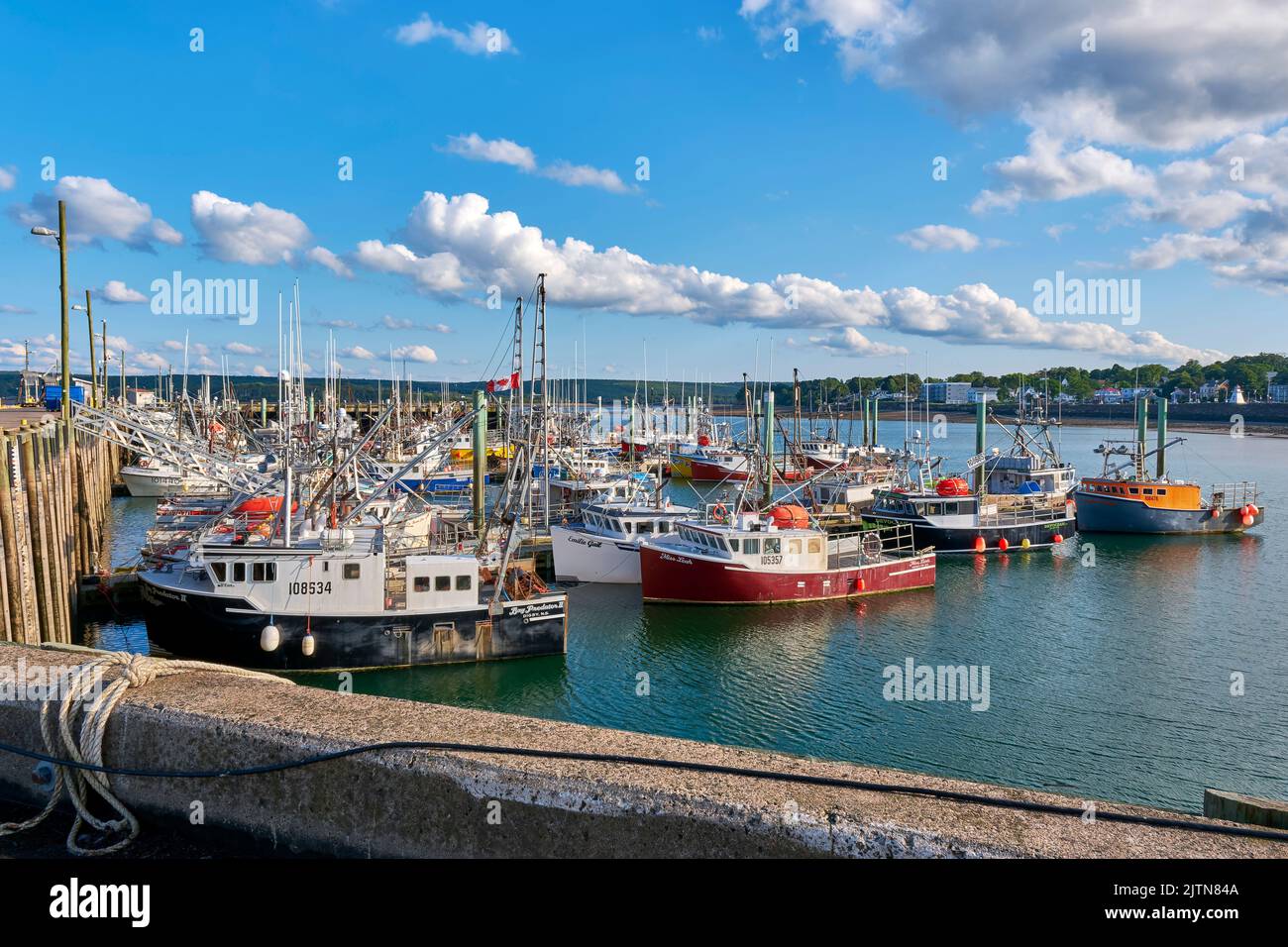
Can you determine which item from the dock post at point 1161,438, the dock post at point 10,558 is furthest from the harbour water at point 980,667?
the dock post at point 1161,438

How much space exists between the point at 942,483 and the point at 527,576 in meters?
32.7

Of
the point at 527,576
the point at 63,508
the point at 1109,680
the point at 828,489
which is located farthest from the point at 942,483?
the point at 63,508

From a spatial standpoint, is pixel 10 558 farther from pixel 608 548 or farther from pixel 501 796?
pixel 608 548

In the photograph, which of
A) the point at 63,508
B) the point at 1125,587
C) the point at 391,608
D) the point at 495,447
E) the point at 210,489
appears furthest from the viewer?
the point at 495,447

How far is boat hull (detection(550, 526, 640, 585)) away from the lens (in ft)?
122

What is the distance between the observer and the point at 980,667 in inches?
1071

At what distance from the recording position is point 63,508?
28641 millimetres

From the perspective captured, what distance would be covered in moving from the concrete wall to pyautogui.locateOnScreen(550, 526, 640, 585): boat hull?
104 ft

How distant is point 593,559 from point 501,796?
33066 millimetres

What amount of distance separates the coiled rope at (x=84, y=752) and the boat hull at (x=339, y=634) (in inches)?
758

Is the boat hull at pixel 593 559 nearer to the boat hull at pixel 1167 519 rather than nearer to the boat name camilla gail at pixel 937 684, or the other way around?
the boat name camilla gail at pixel 937 684

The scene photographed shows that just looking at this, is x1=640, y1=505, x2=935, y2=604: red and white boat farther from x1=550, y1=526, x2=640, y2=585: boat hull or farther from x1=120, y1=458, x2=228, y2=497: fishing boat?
x1=120, y1=458, x2=228, y2=497: fishing boat
